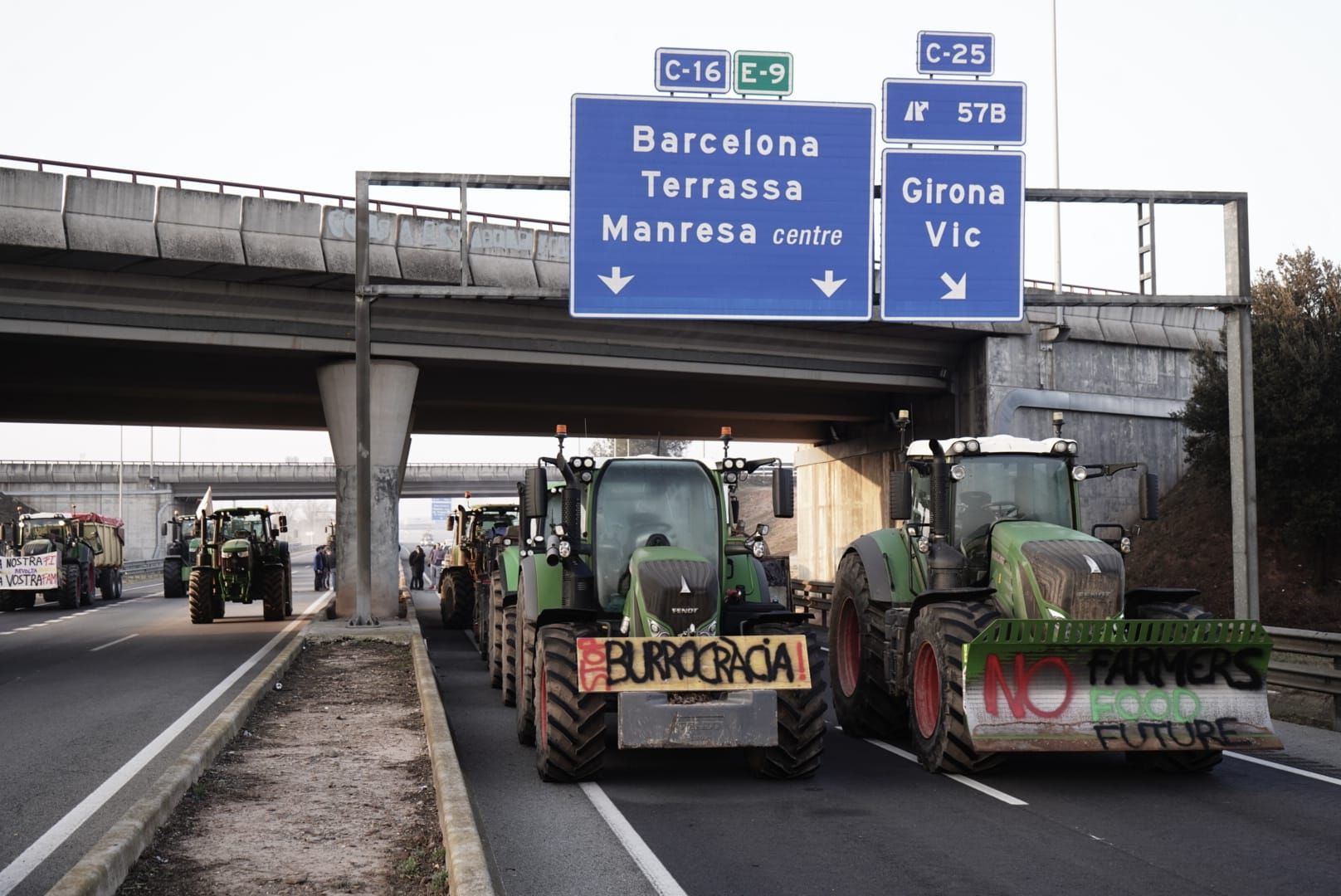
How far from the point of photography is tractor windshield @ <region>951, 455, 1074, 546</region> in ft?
37.9

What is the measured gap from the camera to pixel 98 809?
880 cm

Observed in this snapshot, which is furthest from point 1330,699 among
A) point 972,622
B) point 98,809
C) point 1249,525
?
point 98,809

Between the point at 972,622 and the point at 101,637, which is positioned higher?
the point at 972,622

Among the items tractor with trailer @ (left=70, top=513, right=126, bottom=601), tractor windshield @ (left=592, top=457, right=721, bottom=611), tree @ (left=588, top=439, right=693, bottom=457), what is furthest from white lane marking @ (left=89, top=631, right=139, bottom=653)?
tree @ (left=588, top=439, right=693, bottom=457)

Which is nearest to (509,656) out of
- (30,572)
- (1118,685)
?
(1118,685)

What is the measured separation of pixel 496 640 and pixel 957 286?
7.56 metres

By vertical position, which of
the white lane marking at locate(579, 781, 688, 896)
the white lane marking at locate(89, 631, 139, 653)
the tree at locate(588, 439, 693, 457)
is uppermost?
the tree at locate(588, 439, 693, 457)

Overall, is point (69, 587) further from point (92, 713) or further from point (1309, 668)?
point (1309, 668)

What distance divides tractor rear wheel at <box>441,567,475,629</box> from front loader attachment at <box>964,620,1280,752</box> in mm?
18312

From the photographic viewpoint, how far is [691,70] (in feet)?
54.4

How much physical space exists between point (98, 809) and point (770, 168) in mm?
11268

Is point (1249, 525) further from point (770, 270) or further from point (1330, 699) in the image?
point (770, 270)

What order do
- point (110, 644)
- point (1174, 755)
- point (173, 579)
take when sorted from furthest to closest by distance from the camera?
point (173, 579), point (110, 644), point (1174, 755)

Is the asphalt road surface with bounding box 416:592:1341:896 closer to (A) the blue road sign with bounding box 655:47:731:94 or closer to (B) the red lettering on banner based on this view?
(B) the red lettering on banner
